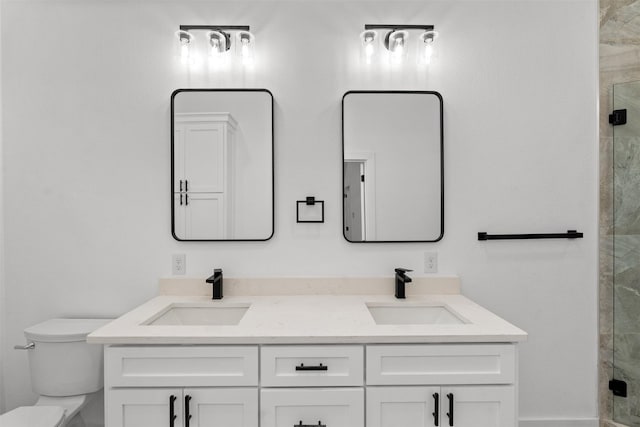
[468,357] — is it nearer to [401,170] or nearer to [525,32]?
[401,170]

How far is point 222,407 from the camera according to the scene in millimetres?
1385

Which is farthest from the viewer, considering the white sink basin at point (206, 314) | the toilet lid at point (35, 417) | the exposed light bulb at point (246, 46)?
the exposed light bulb at point (246, 46)

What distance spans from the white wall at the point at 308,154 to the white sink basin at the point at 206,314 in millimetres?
234

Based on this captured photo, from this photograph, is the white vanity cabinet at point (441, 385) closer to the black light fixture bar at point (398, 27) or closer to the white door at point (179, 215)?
the white door at point (179, 215)

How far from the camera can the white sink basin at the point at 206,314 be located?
72.6 inches

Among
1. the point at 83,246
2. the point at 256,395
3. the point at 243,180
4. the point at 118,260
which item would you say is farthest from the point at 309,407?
the point at 83,246

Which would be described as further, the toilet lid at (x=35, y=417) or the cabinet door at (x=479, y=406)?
the toilet lid at (x=35, y=417)

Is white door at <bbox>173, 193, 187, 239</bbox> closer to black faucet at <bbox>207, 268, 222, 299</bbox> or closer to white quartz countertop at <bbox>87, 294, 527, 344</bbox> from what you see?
black faucet at <bbox>207, 268, 222, 299</bbox>

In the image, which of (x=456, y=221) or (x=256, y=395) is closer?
(x=256, y=395)

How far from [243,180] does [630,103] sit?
2.10 metres

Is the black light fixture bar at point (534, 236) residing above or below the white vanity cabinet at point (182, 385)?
above

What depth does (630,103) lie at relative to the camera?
1.96 meters

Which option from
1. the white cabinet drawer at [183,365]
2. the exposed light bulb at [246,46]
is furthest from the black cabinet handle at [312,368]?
the exposed light bulb at [246,46]

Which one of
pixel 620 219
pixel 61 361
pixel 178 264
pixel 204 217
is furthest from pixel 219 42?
pixel 620 219
